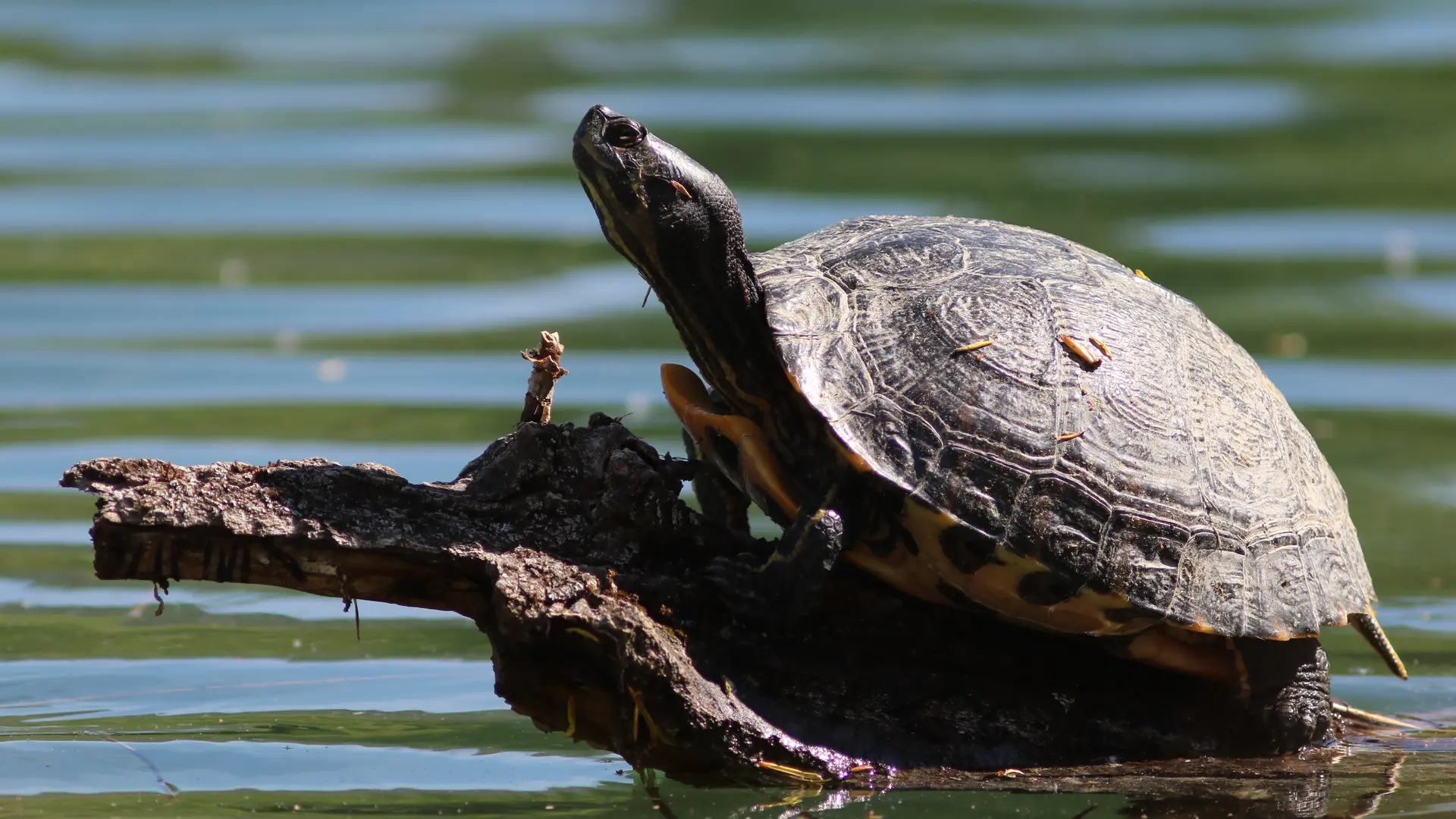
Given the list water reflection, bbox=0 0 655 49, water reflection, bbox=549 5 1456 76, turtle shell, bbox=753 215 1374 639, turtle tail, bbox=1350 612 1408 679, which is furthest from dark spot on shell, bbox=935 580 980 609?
water reflection, bbox=0 0 655 49

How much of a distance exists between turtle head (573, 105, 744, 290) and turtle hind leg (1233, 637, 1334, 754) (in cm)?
167

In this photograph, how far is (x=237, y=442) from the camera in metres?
7.09

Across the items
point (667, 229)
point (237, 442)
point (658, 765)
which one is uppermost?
point (667, 229)

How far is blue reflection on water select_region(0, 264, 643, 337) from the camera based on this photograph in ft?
29.3

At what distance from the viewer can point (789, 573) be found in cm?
379

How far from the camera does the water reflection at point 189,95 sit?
1351 centimetres

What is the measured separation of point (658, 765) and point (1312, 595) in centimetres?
169

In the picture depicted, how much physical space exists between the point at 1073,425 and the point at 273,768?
2.24 meters

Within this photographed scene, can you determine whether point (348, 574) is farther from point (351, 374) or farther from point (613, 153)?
→ point (351, 374)

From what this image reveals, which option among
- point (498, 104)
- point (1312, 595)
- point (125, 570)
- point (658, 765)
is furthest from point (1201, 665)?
point (498, 104)

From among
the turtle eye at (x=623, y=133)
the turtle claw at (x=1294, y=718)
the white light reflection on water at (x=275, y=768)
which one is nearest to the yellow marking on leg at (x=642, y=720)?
the white light reflection on water at (x=275, y=768)

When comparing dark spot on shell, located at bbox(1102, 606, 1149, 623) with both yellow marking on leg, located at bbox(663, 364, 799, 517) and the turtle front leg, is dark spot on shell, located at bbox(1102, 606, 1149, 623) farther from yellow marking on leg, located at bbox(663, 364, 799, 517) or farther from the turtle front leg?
the turtle front leg

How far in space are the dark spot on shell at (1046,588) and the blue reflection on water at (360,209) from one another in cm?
615

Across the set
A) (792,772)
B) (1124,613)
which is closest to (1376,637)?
(1124,613)
